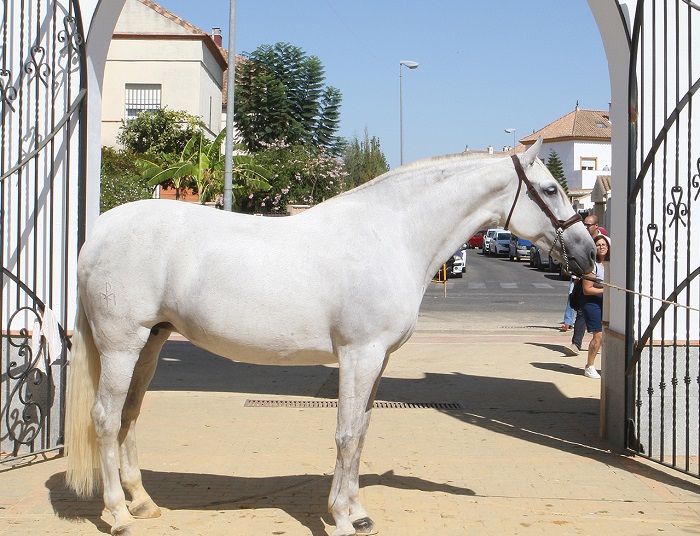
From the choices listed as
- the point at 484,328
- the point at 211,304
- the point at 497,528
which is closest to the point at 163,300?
the point at 211,304

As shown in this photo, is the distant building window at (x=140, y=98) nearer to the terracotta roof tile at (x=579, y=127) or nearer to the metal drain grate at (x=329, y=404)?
the metal drain grate at (x=329, y=404)

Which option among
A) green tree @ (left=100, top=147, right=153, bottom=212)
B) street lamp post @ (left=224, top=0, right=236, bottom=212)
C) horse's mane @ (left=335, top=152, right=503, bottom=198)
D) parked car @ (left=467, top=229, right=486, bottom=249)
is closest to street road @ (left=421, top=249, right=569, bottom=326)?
street lamp post @ (left=224, top=0, right=236, bottom=212)

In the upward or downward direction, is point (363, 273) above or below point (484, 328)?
above

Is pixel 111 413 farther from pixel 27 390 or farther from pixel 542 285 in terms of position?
pixel 542 285

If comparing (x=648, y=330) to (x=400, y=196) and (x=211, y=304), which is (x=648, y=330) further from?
(x=211, y=304)

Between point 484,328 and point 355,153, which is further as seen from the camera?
point 355,153

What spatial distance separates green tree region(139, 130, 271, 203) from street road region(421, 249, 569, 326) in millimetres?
6955

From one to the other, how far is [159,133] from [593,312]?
27163mm

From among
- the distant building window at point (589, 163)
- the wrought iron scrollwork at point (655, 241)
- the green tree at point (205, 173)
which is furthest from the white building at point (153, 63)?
the distant building window at point (589, 163)

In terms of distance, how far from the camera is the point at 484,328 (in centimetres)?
1562

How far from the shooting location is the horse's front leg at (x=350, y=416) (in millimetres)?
4551

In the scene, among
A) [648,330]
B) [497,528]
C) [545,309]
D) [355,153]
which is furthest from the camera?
[355,153]

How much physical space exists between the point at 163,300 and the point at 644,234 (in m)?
3.94

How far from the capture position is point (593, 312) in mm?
10305
